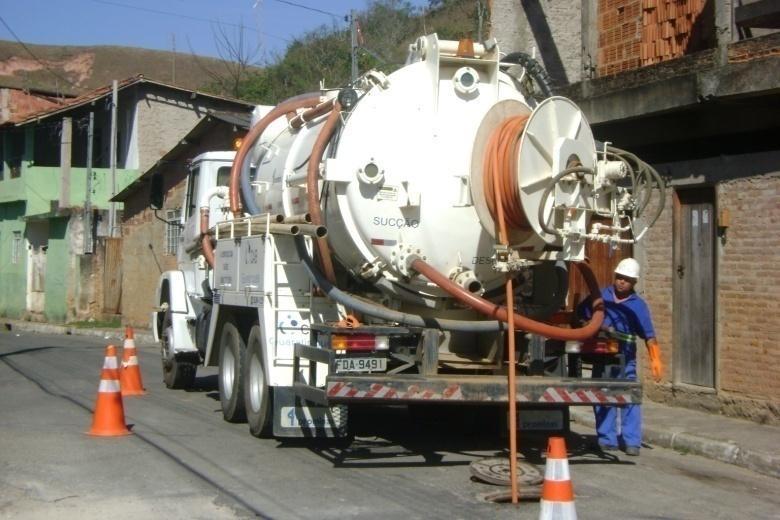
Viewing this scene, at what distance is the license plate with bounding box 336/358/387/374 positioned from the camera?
7.93m

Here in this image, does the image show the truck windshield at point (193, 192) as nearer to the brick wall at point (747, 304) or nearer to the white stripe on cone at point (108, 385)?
the white stripe on cone at point (108, 385)

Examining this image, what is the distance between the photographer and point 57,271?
34.9 m

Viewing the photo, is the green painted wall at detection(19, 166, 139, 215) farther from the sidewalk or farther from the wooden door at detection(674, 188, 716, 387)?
the sidewalk

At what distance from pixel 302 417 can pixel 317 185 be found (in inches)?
78.8

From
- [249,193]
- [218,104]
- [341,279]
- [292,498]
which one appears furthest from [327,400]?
[218,104]

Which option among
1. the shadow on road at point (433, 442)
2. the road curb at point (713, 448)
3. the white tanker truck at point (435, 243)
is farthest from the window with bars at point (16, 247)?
the road curb at point (713, 448)

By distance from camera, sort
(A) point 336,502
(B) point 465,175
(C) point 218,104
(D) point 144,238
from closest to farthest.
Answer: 1. (A) point 336,502
2. (B) point 465,175
3. (D) point 144,238
4. (C) point 218,104

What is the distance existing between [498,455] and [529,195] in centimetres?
246

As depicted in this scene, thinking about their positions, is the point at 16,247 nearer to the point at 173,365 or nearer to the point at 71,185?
the point at 71,185

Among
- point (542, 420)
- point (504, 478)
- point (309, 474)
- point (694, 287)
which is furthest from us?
point (694, 287)

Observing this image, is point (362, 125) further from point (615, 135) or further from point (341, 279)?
point (615, 135)

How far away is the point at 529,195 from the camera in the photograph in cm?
772

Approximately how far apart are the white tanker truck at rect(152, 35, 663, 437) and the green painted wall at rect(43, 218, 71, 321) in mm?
26608

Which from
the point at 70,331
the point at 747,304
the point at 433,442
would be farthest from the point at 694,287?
the point at 70,331
